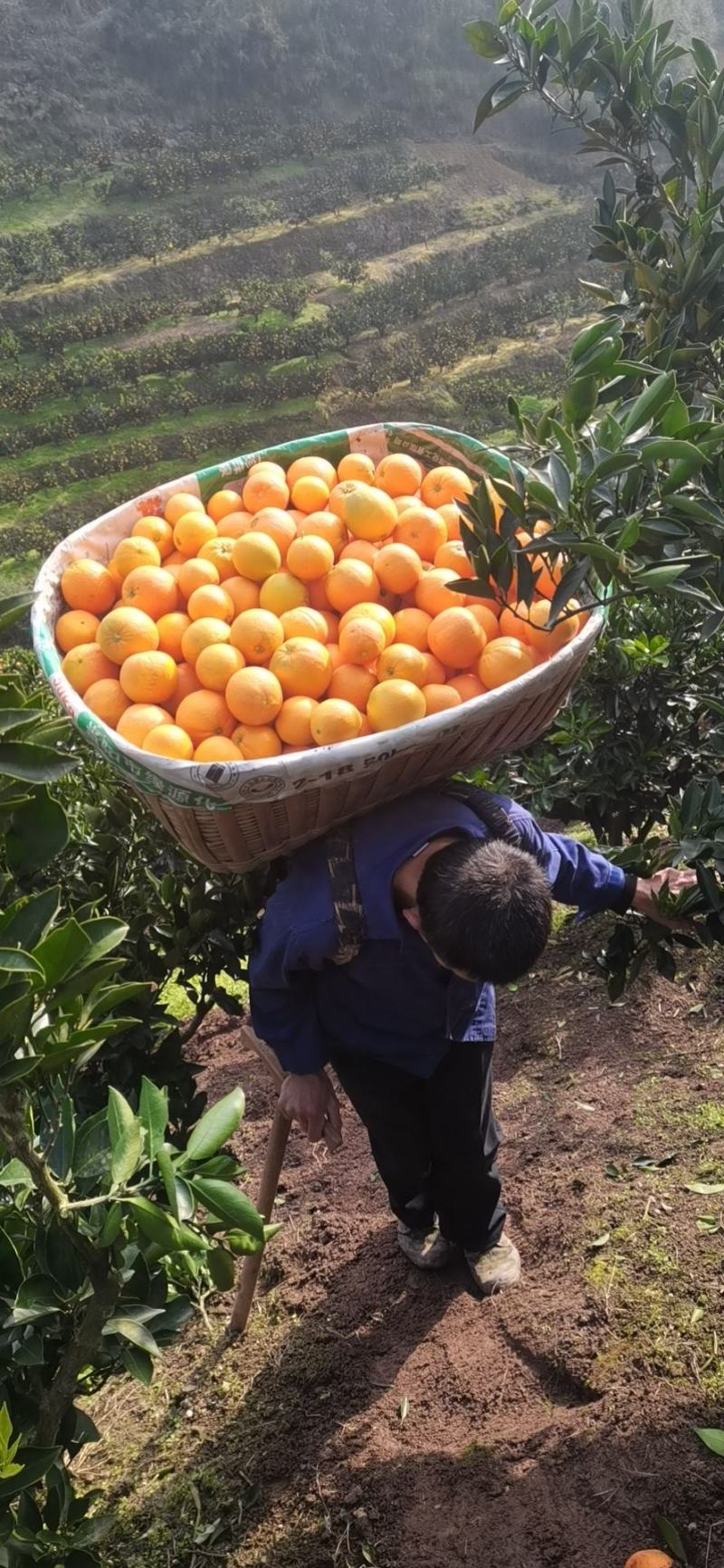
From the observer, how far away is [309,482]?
2.08 meters

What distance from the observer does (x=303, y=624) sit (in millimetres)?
1862

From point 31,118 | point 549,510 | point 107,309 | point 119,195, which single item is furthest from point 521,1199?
point 31,118

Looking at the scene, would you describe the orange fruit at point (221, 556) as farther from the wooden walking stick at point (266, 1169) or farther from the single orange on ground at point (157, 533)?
the wooden walking stick at point (266, 1169)

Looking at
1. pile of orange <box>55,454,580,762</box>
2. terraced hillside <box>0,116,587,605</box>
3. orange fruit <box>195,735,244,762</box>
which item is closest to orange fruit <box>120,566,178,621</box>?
pile of orange <box>55,454,580,762</box>

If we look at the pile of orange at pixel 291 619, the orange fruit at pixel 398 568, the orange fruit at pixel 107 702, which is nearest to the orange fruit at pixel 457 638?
the pile of orange at pixel 291 619

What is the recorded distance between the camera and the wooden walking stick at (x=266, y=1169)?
2.16 m

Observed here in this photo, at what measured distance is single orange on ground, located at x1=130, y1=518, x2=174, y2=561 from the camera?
81.5 inches

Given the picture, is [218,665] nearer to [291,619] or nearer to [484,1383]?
[291,619]

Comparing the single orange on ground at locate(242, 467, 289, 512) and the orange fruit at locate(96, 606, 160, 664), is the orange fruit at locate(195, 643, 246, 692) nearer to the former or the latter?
the orange fruit at locate(96, 606, 160, 664)

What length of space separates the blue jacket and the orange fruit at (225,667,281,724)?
25 cm

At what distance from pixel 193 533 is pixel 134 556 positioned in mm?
116

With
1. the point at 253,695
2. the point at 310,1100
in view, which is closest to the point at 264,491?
the point at 253,695

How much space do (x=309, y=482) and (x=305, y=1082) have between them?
1112 mm

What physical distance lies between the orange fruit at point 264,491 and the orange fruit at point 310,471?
43mm
